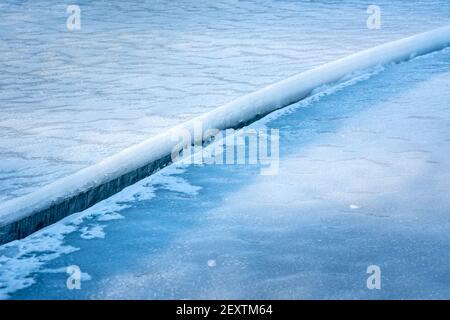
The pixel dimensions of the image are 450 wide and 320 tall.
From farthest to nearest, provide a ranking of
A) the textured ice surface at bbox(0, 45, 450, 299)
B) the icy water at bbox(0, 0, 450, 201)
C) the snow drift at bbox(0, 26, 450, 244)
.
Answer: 1. the icy water at bbox(0, 0, 450, 201)
2. the snow drift at bbox(0, 26, 450, 244)
3. the textured ice surface at bbox(0, 45, 450, 299)

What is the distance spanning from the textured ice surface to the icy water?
0.41m

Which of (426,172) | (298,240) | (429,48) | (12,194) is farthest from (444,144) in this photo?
(429,48)

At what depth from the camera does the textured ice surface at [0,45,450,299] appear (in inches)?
81.5

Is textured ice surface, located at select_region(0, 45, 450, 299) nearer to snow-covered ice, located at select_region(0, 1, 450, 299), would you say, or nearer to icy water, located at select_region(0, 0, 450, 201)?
snow-covered ice, located at select_region(0, 1, 450, 299)

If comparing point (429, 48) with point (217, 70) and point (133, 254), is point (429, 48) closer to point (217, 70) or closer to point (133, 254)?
point (217, 70)

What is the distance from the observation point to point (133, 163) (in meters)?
3.01

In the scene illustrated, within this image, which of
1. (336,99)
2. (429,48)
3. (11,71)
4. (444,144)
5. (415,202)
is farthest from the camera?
(429,48)

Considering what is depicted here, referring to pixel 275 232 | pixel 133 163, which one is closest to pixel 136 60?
pixel 133 163

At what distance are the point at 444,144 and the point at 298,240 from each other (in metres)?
1.54

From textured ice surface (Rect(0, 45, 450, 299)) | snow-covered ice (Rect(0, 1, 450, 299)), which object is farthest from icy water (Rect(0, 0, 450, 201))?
textured ice surface (Rect(0, 45, 450, 299))

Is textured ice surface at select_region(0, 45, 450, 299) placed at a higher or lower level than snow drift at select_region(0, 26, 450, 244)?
lower

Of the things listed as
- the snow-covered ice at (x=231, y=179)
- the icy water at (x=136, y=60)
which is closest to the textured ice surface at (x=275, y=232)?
the snow-covered ice at (x=231, y=179)

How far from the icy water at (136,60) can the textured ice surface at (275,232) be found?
0.41 meters

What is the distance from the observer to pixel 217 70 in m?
4.94
